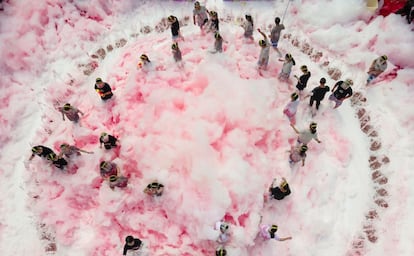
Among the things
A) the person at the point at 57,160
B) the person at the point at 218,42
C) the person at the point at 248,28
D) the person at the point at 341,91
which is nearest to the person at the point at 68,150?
the person at the point at 57,160

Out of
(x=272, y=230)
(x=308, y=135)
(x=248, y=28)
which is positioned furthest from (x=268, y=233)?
(x=248, y=28)

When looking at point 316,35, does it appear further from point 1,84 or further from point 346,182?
point 1,84

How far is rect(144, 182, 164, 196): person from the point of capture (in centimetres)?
862

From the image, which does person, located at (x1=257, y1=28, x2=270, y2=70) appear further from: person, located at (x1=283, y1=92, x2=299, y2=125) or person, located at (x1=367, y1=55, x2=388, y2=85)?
person, located at (x1=367, y1=55, x2=388, y2=85)

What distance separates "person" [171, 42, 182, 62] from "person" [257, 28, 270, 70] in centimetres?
219

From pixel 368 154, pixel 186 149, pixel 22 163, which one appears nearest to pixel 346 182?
pixel 368 154

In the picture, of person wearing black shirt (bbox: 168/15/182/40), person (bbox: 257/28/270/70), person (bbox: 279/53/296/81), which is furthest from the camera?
person wearing black shirt (bbox: 168/15/182/40)

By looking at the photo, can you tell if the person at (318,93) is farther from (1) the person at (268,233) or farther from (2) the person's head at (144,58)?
(2) the person's head at (144,58)

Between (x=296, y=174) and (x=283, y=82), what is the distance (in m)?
2.64

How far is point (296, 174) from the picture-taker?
9625mm

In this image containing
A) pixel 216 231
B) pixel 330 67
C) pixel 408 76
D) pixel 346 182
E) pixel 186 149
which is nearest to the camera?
pixel 216 231

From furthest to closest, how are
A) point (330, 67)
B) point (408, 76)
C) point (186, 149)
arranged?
1. point (330, 67)
2. point (408, 76)
3. point (186, 149)

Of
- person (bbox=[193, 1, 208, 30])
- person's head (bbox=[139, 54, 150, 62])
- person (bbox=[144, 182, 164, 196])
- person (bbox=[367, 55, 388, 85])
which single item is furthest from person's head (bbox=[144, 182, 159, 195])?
person (bbox=[367, 55, 388, 85])

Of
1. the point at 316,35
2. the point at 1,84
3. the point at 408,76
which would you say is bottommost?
the point at 1,84
